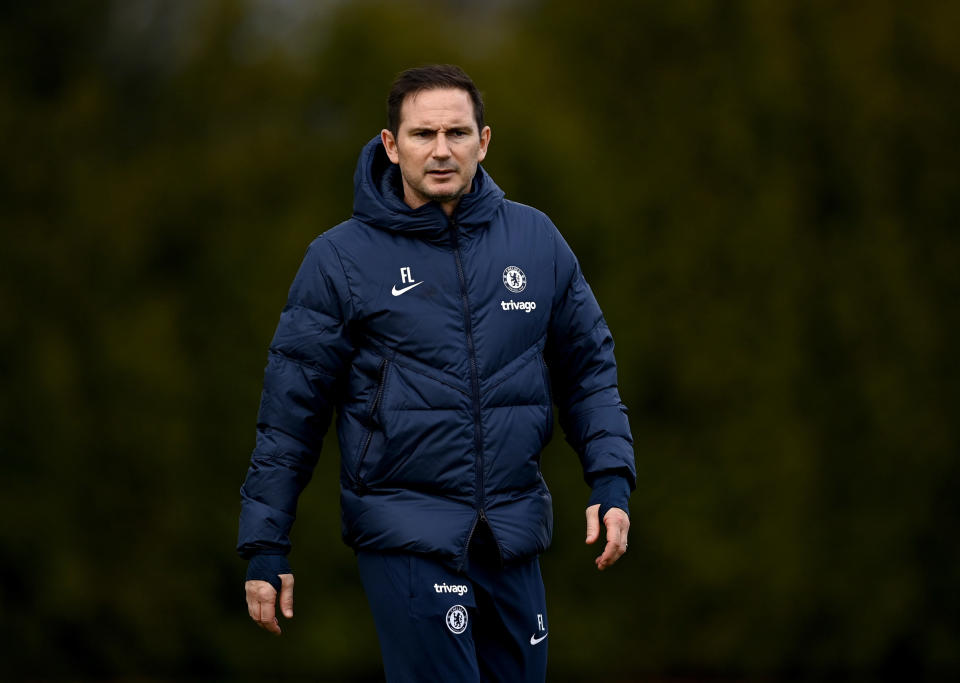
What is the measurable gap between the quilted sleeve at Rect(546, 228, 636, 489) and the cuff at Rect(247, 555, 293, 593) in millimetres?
939

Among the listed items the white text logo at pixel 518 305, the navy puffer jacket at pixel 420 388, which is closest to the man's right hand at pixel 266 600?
the navy puffer jacket at pixel 420 388

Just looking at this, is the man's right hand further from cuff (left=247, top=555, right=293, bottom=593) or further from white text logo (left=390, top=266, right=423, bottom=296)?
white text logo (left=390, top=266, right=423, bottom=296)

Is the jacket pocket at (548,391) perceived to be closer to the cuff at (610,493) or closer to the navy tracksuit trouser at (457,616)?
the cuff at (610,493)

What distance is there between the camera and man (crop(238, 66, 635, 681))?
13.7ft

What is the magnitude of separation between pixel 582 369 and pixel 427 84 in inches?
38.5

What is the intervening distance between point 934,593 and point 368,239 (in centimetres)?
699

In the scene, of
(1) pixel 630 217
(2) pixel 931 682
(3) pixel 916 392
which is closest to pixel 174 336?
(1) pixel 630 217

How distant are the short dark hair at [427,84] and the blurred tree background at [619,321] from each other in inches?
214

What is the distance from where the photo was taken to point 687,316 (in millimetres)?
10133

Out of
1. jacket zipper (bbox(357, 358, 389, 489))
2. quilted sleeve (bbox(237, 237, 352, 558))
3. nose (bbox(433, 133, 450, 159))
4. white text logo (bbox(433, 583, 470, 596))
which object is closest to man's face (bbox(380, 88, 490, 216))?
nose (bbox(433, 133, 450, 159))

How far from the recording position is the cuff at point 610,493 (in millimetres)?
4293

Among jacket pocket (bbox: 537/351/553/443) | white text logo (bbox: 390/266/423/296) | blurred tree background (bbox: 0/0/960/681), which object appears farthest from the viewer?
blurred tree background (bbox: 0/0/960/681)

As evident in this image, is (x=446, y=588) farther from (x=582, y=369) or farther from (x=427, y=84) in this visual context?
(x=427, y=84)

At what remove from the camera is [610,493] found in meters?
4.31
